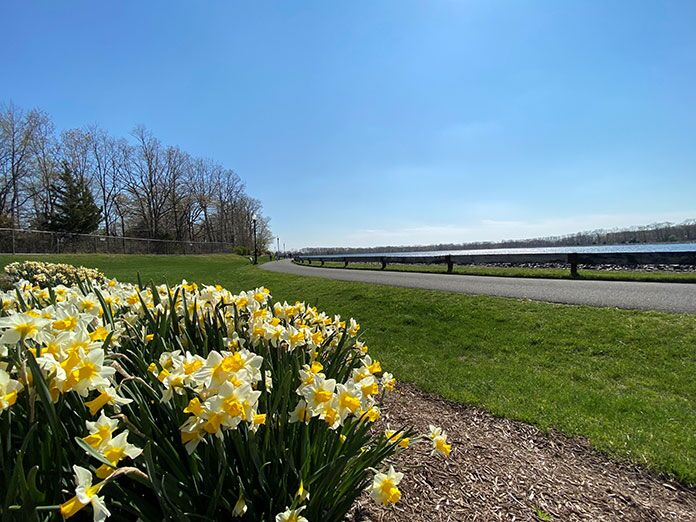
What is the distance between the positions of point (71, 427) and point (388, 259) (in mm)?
20731

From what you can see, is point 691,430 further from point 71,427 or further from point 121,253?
point 121,253

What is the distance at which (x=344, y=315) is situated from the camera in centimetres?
788

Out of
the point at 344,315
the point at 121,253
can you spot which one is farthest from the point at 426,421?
the point at 121,253

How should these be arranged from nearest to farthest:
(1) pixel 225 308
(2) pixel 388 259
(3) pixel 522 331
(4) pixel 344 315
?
(1) pixel 225 308, (3) pixel 522 331, (4) pixel 344 315, (2) pixel 388 259

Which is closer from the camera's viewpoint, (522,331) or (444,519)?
(444,519)

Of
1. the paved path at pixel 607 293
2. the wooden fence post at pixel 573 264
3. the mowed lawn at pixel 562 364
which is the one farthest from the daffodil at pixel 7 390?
the wooden fence post at pixel 573 264

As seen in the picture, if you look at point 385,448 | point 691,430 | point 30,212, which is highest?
point 30,212

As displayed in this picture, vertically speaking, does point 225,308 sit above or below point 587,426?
above

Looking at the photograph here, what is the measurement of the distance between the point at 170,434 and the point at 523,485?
6.41 feet

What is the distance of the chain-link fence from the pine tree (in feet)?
13.1

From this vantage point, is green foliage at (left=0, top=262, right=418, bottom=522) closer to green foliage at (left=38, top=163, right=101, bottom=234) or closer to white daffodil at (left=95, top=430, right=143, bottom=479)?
white daffodil at (left=95, top=430, right=143, bottom=479)

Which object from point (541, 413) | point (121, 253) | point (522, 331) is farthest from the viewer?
point (121, 253)

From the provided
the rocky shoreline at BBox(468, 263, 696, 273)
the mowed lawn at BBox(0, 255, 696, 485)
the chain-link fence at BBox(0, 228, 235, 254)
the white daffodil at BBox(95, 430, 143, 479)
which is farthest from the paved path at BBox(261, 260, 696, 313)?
the chain-link fence at BBox(0, 228, 235, 254)

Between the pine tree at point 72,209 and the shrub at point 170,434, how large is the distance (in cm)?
4277
